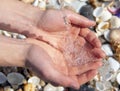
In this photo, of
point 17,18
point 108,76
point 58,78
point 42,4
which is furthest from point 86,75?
point 42,4

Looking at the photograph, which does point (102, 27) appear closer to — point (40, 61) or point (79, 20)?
point (79, 20)

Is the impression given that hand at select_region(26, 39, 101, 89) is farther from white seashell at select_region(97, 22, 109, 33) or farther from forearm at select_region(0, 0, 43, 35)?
white seashell at select_region(97, 22, 109, 33)

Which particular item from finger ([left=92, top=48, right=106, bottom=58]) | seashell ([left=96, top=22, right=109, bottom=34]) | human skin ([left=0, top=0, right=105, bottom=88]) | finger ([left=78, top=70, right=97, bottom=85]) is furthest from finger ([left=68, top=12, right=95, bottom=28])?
seashell ([left=96, top=22, right=109, bottom=34])

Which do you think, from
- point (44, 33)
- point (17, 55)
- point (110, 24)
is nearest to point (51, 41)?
point (44, 33)

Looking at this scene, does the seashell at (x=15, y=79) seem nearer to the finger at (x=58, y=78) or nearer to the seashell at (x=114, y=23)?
Result: the finger at (x=58, y=78)

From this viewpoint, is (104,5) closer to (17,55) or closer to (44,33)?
(44,33)

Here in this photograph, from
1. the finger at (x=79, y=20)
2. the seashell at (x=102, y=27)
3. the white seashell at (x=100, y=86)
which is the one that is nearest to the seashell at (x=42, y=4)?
the seashell at (x=102, y=27)
